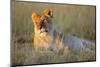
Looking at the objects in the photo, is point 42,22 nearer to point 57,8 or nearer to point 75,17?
point 57,8

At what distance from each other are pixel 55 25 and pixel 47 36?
0.19 meters

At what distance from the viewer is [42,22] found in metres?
2.77

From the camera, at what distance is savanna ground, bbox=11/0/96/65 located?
2.64m

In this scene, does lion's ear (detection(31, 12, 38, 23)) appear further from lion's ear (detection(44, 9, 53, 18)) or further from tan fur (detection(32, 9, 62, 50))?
lion's ear (detection(44, 9, 53, 18))

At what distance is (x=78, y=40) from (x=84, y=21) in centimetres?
29

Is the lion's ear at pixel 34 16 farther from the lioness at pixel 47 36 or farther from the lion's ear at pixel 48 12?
the lion's ear at pixel 48 12

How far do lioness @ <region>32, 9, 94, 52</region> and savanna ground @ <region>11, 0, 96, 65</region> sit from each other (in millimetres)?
57

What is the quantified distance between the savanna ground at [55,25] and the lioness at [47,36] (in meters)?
0.06

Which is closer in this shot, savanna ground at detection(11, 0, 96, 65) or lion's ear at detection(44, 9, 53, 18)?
savanna ground at detection(11, 0, 96, 65)

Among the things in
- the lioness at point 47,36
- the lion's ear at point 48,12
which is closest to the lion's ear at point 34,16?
the lioness at point 47,36

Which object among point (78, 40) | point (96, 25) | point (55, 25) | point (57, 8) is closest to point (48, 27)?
point (55, 25)

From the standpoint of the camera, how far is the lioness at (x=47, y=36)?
108 inches

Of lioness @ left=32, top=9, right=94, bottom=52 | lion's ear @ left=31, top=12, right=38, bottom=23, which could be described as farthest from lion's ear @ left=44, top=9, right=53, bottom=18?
lion's ear @ left=31, top=12, right=38, bottom=23

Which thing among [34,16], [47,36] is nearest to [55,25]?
[47,36]
